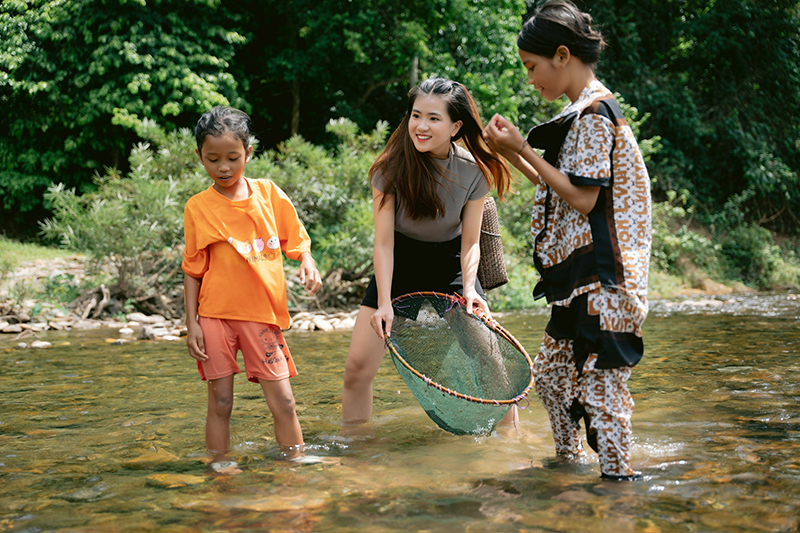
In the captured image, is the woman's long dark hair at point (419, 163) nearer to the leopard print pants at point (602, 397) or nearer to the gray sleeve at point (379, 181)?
the gray sleeve at point (379, 181)

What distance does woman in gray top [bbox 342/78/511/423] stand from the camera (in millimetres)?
3020

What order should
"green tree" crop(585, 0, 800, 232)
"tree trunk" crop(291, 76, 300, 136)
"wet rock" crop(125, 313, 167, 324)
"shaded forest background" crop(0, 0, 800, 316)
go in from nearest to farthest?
"wet rock" crop(125, 313, 167, 324) → "shaded forest background" crop(0, 0, 800, 316) → "tree trunk" crop(291, 76, 300, 136) → "green tree" crop(585, 0, 800, 232)

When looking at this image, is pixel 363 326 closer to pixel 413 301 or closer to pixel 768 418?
pixel 413 301

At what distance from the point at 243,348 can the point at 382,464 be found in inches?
30.0

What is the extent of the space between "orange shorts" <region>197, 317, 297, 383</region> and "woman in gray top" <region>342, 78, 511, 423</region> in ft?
1.42

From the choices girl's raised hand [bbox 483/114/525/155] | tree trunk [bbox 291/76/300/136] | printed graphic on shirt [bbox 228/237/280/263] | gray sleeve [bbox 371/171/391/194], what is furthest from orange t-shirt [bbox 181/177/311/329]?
tree trunk [bbox 291/76/300/136]

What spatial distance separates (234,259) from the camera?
2883mm

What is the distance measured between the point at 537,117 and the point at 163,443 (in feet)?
43.3

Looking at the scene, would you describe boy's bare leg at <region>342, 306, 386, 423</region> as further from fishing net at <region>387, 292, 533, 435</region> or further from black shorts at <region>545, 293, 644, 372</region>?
black shorts at <region>545, 293, 644, 372</region>

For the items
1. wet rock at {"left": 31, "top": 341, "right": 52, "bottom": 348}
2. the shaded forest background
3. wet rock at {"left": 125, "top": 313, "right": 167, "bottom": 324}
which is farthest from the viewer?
the shaded forest background

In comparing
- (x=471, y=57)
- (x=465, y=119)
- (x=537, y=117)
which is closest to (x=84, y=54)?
(x=471, y=57)

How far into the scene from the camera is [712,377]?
4551 millimetres

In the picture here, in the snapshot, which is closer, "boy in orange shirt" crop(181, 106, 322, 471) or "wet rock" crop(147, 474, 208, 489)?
"wet rock" crop(147, 474, 208, 489)

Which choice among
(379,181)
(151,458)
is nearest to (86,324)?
(151,458)
